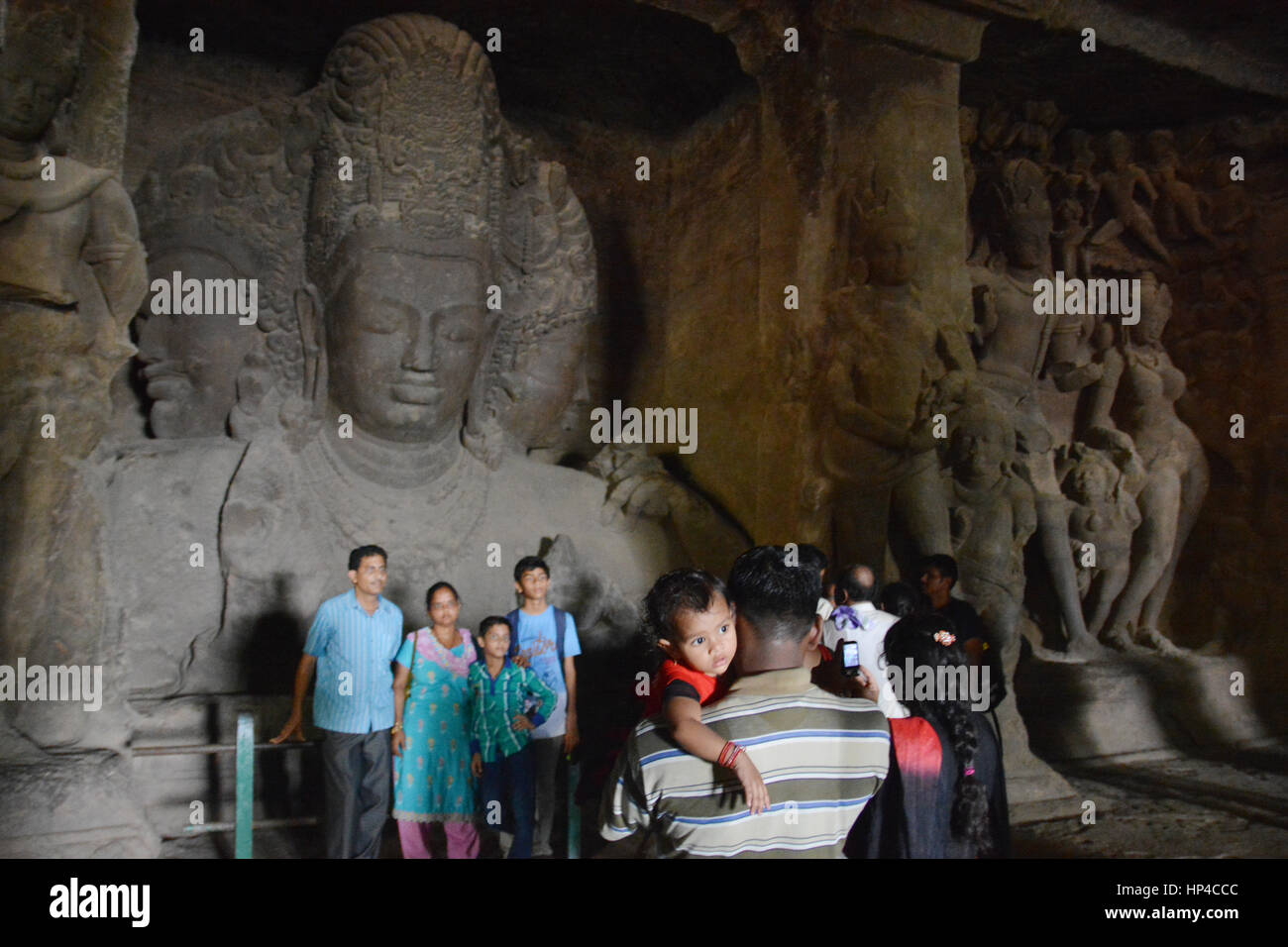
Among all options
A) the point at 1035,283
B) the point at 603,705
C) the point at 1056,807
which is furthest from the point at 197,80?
the point at 1056,807

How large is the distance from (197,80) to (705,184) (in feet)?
8.84

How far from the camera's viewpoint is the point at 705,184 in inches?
242

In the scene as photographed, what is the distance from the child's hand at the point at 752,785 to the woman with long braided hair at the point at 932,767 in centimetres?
39

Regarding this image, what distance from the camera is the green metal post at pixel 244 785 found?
327cm

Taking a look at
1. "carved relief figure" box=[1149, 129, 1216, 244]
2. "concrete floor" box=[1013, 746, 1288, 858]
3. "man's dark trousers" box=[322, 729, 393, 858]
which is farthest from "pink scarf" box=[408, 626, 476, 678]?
"carved relief figure" box=[1149, 129, 1216, 244]

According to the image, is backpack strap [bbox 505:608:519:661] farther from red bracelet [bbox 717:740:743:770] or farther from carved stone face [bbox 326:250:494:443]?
red bracelet [bbox 717:740:743:770]

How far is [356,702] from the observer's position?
334 centimetres

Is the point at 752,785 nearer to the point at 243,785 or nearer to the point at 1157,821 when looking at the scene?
the point at 243,785

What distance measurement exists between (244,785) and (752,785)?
2.10 m

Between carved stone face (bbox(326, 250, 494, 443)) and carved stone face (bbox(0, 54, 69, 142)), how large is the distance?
4.38ft

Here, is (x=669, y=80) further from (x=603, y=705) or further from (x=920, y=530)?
(x=603, y=705)

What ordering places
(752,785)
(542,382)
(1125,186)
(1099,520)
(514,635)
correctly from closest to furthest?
(752,785) < (514,635) < (542,382) < (1099,520) < (1125,186)

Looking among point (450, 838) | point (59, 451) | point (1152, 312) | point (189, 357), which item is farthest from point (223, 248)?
point (1152, 312)

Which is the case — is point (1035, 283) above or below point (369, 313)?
above
